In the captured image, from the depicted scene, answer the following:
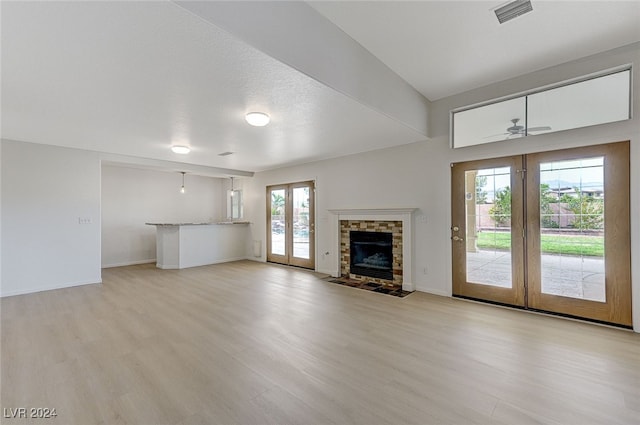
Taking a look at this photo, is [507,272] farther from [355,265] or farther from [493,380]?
[355,265]

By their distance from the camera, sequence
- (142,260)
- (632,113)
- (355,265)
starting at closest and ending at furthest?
(632,113), (355,265), (142,260)

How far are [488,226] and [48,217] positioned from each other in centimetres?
728

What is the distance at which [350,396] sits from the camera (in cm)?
197

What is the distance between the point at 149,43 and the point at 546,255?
4.75 m

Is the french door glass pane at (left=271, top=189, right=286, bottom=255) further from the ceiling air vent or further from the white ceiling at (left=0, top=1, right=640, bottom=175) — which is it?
the ceiling air vent

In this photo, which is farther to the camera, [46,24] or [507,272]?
[507,272]

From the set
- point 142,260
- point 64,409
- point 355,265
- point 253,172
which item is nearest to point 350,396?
point 64,409

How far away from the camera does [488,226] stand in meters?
3.99

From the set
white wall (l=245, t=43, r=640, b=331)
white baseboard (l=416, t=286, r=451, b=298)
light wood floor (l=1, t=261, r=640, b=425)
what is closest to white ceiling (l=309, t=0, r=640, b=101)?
white wall (l=245, t=43, r=640, b=331)

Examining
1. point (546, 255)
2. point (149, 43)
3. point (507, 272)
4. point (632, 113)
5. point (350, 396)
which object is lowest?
point (350, 396)


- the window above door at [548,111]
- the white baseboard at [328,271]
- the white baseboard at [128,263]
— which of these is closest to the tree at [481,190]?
the window above door at [548,111]

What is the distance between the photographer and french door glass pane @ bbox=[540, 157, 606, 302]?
3.20 meters

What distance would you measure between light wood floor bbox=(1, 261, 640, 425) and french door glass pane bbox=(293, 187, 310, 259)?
2689 mm

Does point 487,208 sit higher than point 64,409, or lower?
higher
